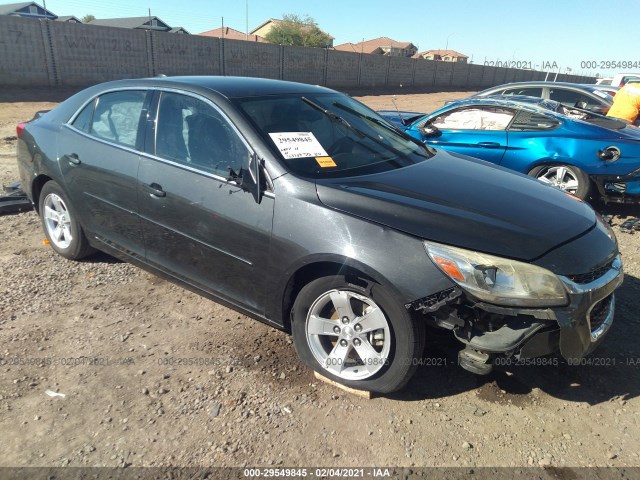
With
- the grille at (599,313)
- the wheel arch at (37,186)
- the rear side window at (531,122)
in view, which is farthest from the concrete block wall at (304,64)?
the grille at (599,313)

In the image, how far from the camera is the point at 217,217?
290 centimetres

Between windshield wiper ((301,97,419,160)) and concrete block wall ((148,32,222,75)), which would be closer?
windshield wiper ((301,97,419,160))

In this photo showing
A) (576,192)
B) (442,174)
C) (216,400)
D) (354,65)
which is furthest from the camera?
(354,65)

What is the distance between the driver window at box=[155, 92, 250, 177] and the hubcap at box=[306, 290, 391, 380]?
989 millimetres

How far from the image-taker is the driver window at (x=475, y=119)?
6.21 metres

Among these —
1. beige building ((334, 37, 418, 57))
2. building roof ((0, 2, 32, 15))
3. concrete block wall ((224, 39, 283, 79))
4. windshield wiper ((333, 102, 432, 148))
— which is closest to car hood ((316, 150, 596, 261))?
windshield wiper ((333, 102, 432, 148))

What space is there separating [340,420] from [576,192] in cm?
459

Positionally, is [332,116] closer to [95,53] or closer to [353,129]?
[353,129]

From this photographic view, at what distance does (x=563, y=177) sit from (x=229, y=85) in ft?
14.5

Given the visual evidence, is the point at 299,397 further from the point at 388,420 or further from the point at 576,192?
the point at 576,192

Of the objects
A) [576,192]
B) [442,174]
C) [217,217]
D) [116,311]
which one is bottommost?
[116,311]

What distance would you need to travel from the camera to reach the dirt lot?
2324 millimetres

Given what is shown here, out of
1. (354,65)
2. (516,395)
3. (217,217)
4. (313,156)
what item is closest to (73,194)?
(217,217)

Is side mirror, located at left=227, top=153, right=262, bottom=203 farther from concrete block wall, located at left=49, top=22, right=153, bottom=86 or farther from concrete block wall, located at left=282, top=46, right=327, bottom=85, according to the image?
concrete block wall, located at left=282, top=46, right=327, bottom=85
